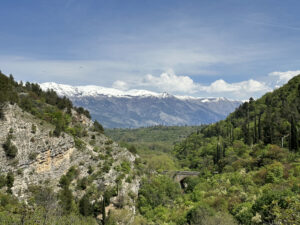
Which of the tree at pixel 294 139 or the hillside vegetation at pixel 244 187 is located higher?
the tree at pixel 294 139

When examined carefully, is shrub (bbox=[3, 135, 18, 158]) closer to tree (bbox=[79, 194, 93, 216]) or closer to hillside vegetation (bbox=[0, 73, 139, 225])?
hillside vegetation (bbox=[0, 73, 139, 225])

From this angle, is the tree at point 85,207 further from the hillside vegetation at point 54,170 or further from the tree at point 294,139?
the tree at point 294,139

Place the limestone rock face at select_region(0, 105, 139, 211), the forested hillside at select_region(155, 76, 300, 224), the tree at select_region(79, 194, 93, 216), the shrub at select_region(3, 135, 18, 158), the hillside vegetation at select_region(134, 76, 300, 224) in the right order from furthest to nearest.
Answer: the tree at select_region(79, 194, 93, 216)
the limestone rock face at select_region(0, 105, 139, 211)
the shrub at select_region(3, 135, 18, 158)
the hillside vegetation at select_region(134, 76, 300, 224)
the forested hillside at select_region(155, 76, 300, 224)

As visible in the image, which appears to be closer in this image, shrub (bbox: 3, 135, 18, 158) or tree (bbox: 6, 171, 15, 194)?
tree (bbox: 6, 171, 15, 194)

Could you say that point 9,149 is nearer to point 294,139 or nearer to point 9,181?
point 9,181

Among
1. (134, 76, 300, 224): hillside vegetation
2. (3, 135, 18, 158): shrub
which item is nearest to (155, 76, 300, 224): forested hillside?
(134, 76, 300, 224): hillside vegetation

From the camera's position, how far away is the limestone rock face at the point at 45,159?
43.5m

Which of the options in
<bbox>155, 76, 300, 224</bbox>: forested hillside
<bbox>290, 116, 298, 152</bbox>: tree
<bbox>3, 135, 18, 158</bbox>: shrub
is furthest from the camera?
<bbox>290, 116, 298, 152</bbox>: tree

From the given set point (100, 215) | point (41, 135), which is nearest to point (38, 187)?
point (41, 135)

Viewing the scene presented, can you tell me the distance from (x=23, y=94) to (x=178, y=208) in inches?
2004

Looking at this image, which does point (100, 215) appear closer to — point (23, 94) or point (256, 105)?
point (23, 94)

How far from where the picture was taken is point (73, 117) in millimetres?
74312

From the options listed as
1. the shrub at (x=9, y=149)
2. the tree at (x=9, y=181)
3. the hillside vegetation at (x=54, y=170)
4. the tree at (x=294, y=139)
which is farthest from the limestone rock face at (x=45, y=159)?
the tree at (x=294, y=139)

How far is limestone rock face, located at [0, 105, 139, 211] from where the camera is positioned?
4350cm
